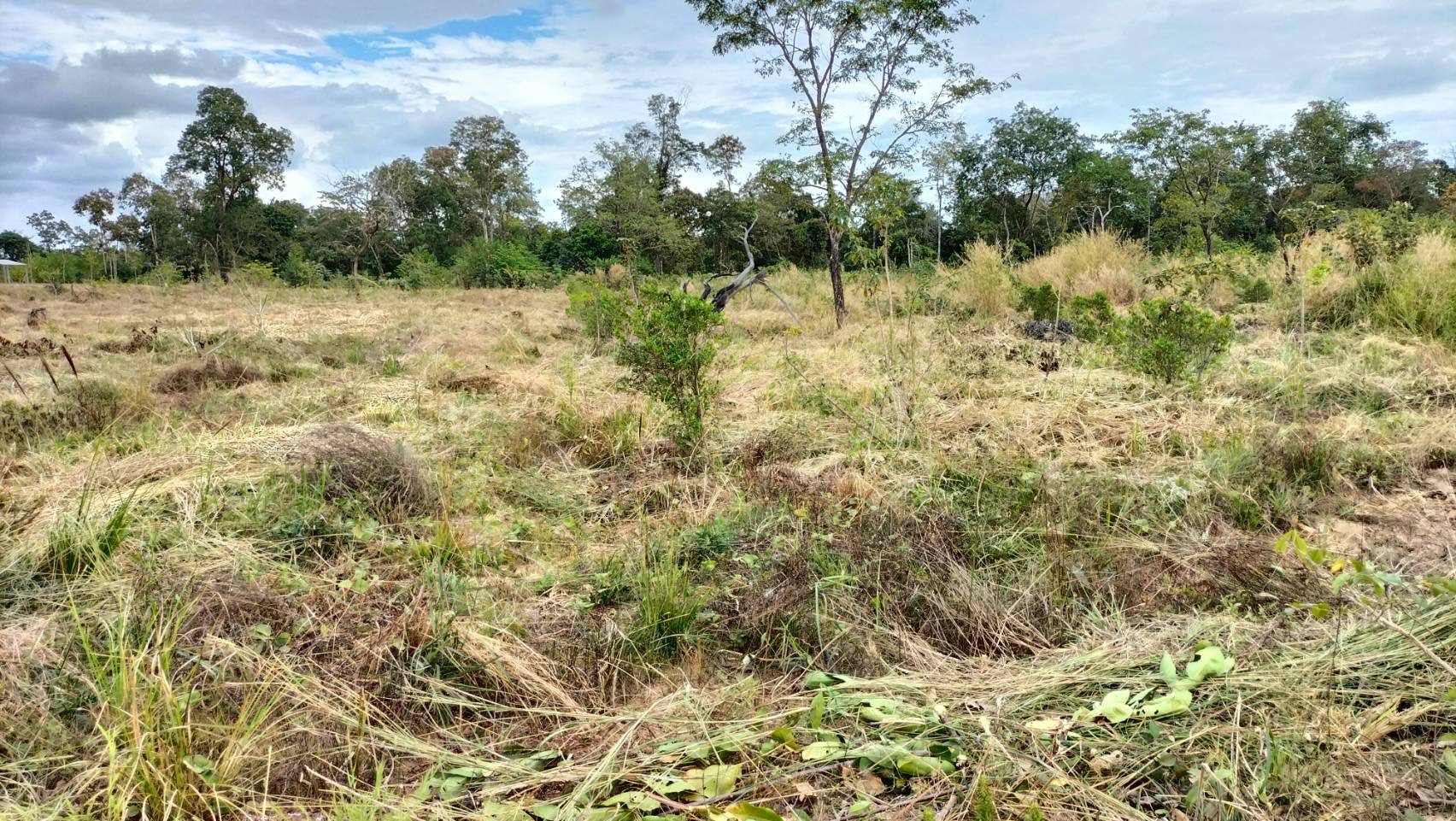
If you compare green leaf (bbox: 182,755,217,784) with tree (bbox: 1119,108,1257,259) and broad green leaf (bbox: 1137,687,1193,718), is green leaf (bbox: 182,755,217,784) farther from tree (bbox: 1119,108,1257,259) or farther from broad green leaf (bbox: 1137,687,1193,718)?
tree (bbox: 1119,108,1257,259)

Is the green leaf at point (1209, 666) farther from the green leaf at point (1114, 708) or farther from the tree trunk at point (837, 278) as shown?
the tree trunk at point (837, 278)

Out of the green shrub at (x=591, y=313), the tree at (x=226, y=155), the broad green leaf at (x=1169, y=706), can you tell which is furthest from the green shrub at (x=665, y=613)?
the tree at (x=226, y=155)

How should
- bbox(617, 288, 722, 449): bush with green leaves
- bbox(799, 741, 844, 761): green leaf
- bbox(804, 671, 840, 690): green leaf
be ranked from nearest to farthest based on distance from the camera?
bbox(799, 741, 844, 761): green leaf < bbox(804, 671, 840, 690): green leaf < bbox(617, 288, 722, 449): bush with green leaves

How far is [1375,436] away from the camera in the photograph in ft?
11.9

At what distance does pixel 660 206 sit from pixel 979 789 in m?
22.2

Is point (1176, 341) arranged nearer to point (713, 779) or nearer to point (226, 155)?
point (713, 779)

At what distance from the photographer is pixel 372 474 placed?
3.44m

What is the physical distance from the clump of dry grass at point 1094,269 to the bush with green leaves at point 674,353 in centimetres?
703

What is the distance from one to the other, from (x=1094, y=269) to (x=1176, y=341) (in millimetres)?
6488

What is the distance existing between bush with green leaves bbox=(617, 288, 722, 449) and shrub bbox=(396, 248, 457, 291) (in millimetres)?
15378

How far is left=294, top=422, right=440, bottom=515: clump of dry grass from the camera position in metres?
3.37

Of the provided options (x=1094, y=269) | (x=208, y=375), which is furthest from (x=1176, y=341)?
(x=208, y=375)

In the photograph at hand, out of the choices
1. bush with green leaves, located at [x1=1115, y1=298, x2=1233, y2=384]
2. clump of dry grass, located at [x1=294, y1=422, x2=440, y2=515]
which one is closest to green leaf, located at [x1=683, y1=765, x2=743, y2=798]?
clump of dry grass, located at [x1=294, y1=422, x2=440, y2=515]

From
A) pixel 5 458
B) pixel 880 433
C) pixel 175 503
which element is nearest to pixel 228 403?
pixel 5 458
